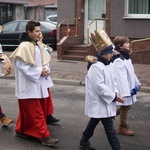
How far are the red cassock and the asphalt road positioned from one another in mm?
154

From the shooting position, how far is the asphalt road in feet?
18.1

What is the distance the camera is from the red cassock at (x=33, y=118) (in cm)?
543

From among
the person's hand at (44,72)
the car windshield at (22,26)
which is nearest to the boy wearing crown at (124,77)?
the person's hand at (44,72)

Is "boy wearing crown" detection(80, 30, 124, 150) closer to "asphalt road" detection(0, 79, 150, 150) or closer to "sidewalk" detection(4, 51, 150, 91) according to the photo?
"asphalt road" detection(0, 79, 150, 150)

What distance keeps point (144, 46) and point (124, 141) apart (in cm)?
833

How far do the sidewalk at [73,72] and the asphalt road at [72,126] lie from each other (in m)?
1.11

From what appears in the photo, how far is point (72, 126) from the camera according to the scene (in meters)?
6.41

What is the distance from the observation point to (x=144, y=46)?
13.6 metres

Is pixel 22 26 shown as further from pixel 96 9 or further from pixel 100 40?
pixel 100 40

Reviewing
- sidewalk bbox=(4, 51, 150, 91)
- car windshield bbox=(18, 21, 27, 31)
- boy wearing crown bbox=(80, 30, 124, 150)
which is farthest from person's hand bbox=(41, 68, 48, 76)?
car windshield bbox=(18, 21, 27, 31)

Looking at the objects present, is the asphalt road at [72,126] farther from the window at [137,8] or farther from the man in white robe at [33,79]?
the window at [137,8]

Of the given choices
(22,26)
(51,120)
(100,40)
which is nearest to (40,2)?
(22,26)

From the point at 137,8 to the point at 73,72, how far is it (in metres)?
4.43

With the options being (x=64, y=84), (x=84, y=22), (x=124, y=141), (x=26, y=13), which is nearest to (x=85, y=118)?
(x=124, y=141)
